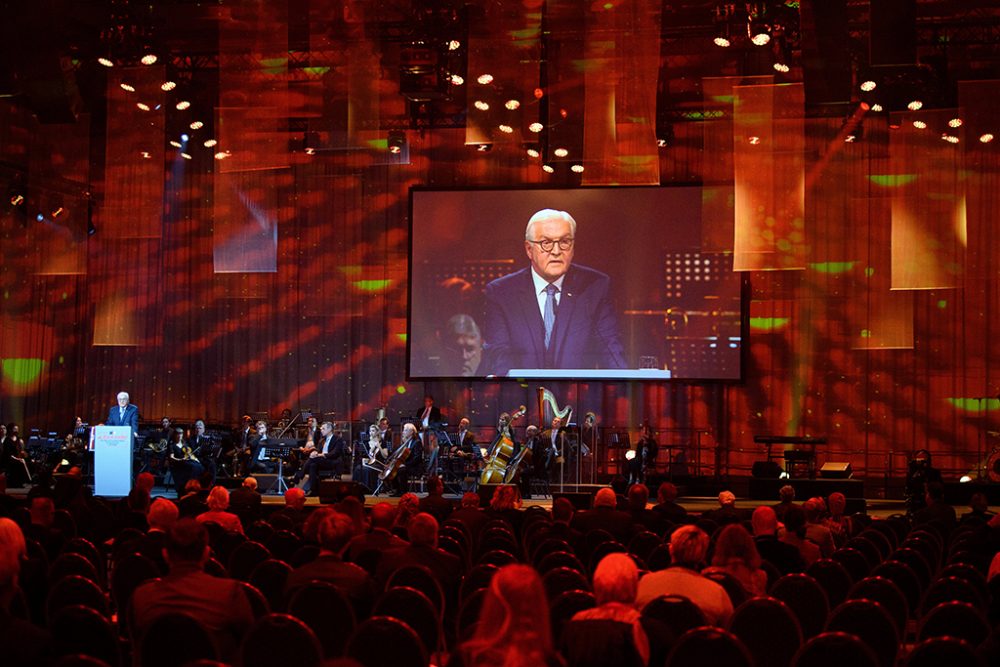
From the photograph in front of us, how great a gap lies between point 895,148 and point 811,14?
2.43m

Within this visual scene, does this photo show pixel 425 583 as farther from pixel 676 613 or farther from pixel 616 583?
pixel 616 583

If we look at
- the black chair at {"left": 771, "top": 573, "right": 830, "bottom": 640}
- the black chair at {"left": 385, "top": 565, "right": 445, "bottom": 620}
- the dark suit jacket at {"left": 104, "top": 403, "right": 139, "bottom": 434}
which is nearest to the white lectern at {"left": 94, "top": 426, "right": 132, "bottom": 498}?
the dark suit jacket at {"left": 104, "top": 403, "right": 139, "bottom": 434}

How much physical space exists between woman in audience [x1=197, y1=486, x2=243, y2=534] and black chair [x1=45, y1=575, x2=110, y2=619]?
2.63 metres

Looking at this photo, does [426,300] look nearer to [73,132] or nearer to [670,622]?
[73,132]

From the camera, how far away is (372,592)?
533 cm

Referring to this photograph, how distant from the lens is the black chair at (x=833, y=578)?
583cm

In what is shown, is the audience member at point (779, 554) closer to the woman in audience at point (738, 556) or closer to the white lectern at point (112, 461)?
the woman in audience at point (738, 556)

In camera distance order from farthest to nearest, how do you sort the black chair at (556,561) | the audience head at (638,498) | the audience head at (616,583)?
the audience head at (638,498) → the black chair at (556,561) → the audience head at (616,583)

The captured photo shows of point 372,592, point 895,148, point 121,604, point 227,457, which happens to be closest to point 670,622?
point 372,592

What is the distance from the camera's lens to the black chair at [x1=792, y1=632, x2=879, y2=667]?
3.63 meters

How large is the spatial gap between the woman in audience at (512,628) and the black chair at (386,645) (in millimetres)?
727

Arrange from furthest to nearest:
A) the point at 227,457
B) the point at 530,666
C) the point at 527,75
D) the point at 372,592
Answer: the point at 227,457 → the point at 527,75 → the point at 372,592 → the point at 530,666

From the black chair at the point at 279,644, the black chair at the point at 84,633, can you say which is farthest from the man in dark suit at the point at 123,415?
the black chair at the point at 279,644

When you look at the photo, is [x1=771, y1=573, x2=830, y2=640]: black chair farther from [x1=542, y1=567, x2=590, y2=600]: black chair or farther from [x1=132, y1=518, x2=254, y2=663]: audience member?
[x1=132, y1=518, x2=254, y2=663]: audience member
